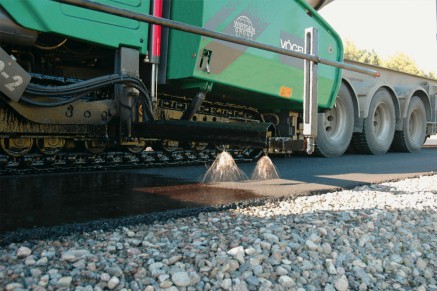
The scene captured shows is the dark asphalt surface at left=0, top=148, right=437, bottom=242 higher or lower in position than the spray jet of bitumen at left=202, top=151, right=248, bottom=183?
lower

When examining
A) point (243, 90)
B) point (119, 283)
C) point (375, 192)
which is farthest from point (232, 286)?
point (243, 90)

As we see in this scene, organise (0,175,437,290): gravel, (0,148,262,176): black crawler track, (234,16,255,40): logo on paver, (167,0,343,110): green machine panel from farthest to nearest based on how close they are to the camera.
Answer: (234,16,255,40): logo on paver < (167,0,343,110): green machine panel < (0,148,262,176): black crawler track < (0,175,437,290): gravel

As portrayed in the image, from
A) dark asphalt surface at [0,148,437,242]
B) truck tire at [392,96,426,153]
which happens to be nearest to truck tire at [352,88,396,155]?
truck tire at [392,96,426,153]

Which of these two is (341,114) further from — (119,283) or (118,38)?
(119,283)

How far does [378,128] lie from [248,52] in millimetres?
5179

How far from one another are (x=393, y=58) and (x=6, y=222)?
176 ft

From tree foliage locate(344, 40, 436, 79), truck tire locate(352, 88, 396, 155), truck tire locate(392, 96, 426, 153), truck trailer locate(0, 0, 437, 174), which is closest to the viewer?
truck trailer locate(0, 0, 437, 174)

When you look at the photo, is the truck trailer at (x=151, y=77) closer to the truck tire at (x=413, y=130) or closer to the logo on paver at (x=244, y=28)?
the logo on paver at (x=244, y=28)

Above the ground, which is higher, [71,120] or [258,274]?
[71,120]

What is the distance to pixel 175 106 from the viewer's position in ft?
17.4

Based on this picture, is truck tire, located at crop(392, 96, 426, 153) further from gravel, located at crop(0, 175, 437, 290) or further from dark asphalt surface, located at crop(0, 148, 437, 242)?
gravel, located at crop(0, 175, 437, 290)

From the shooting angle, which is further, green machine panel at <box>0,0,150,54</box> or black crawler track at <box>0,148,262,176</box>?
black crawler track at <box>0,148,262,176</box>

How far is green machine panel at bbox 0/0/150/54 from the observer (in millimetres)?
3289

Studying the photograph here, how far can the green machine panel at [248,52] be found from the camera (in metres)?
4.16
